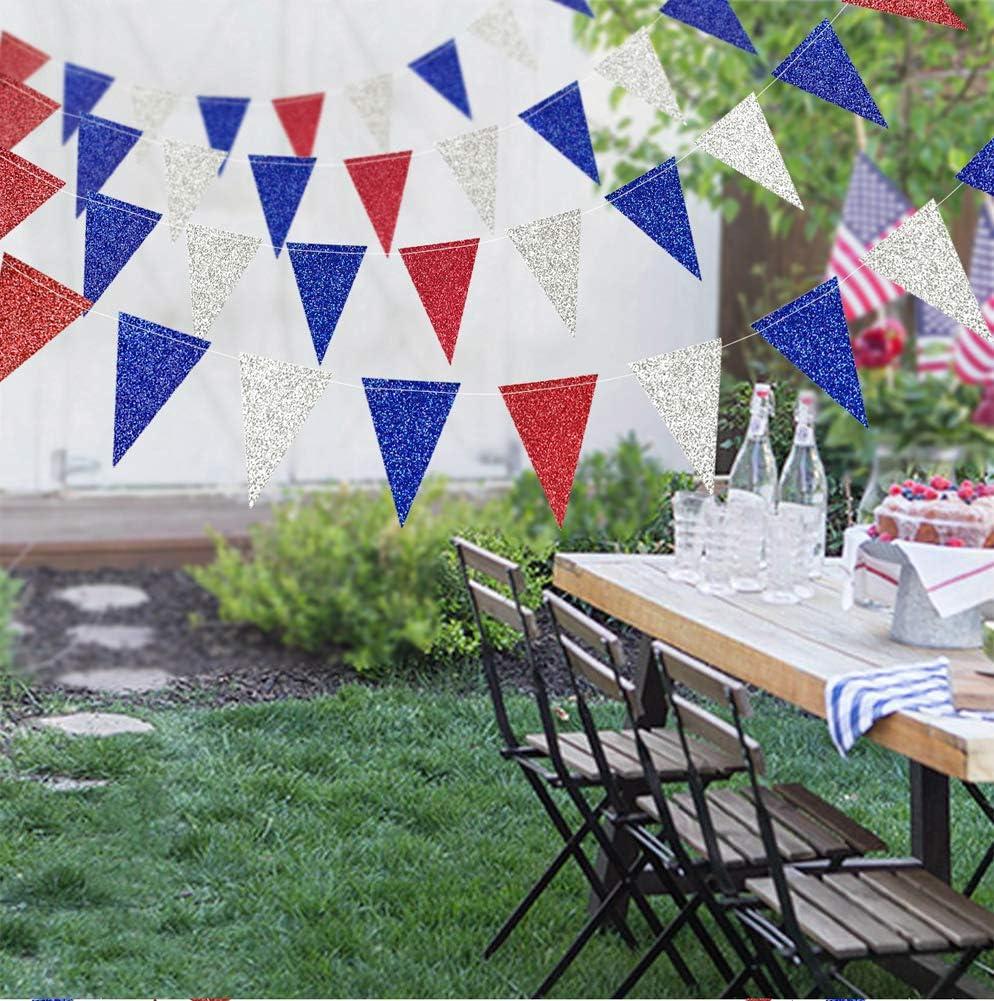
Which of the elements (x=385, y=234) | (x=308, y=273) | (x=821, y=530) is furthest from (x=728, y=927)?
(x=385, y=234)

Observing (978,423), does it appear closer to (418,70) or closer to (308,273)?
(418,70)

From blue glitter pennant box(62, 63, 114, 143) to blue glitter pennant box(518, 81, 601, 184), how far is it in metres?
1.17

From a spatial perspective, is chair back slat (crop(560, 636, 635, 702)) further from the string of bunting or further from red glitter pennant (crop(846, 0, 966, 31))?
red glitter pennant (crop(846, 0, 966, 31))

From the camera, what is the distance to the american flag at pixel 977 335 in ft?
13.5

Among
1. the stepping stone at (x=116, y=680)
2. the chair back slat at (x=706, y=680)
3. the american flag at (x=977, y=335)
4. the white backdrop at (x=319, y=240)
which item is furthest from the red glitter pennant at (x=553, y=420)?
the stepping stone at (x=116, y=680)

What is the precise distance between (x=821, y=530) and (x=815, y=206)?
2240 millimetres

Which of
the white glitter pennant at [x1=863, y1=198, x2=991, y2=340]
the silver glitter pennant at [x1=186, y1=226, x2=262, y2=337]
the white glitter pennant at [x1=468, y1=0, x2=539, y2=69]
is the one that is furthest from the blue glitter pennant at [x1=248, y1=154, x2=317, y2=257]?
the white glitter pennant at [x1=863, y1=198, x2=991, y2=340]

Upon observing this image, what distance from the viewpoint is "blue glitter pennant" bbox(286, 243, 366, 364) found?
106 inches

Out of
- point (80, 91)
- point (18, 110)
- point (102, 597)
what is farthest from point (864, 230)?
point (102, 597)

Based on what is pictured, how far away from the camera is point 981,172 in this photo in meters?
2.68

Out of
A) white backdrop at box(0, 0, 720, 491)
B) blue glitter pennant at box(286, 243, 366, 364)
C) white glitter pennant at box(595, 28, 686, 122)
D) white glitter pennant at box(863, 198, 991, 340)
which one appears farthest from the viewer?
white backdrop at box(0, 0, 720, 491)

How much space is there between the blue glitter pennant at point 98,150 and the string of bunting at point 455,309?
0.80 metres

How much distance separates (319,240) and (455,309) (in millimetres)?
1923

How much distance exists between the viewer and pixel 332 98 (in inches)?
181
